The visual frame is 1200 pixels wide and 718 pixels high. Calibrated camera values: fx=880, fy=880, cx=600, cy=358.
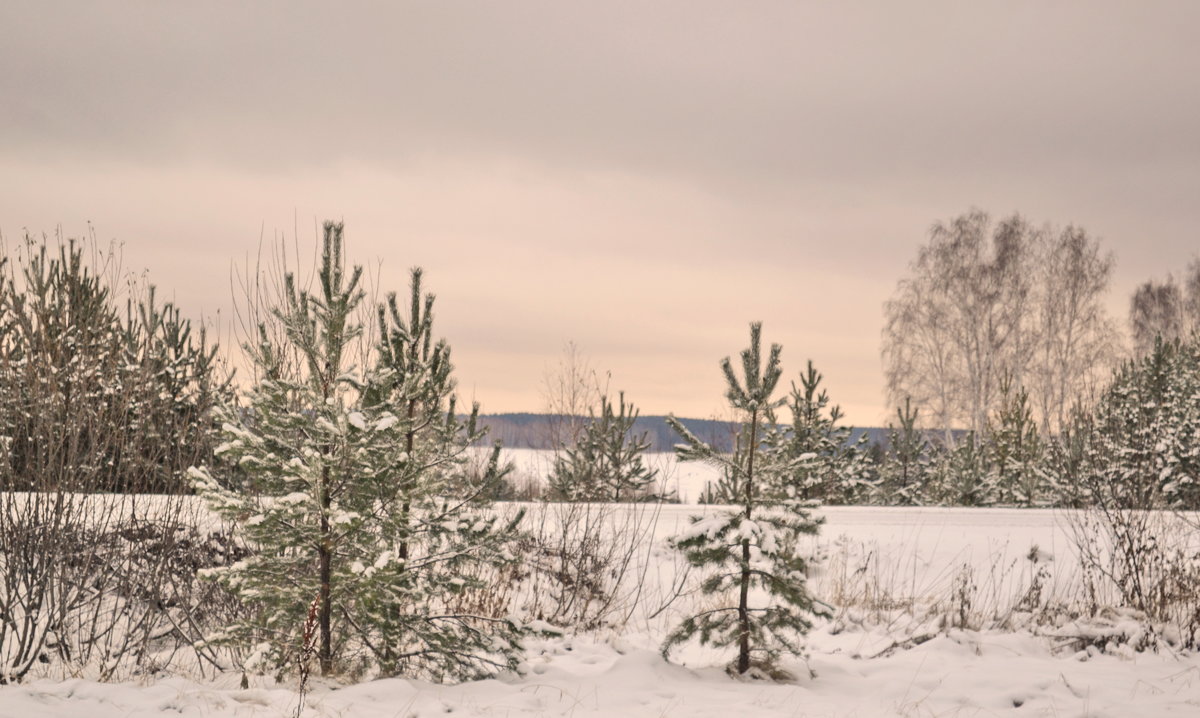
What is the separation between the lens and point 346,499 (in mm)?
6352

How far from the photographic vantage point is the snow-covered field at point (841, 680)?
5891 millimetres

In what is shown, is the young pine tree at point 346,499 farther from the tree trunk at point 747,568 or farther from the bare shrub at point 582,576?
the bare shrub at point 582,576

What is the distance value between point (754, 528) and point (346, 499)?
3109mm

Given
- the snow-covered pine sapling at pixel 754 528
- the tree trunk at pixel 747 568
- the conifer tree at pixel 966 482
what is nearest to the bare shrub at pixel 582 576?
the tree trunk at pixel 747 568

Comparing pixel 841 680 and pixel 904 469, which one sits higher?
pixel 904 469

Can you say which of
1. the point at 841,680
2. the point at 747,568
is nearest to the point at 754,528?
the point at 747,568

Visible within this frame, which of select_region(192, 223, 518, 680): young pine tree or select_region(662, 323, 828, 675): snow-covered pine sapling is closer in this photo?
select_region(192, 223, 518, 680): young pine tree

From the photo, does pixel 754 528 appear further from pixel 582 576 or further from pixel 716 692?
pixel 582 576

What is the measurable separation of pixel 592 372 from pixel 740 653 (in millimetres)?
13533

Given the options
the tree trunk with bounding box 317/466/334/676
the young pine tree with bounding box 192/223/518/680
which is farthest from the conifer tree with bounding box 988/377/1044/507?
the tree trunk with bounding box 317/466/334/676

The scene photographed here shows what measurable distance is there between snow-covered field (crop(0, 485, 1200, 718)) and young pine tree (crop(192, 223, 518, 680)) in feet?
1.43

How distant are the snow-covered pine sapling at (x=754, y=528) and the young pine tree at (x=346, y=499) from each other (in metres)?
1.57

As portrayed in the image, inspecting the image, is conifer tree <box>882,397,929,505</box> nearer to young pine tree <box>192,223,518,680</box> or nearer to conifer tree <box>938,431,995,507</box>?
conifer tree <box>938,431,995,507</box>

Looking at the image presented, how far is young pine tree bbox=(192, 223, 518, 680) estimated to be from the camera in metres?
6.10
